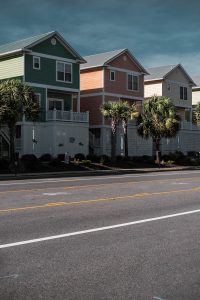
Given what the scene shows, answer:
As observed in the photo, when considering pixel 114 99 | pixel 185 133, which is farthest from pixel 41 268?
pixel 185 133

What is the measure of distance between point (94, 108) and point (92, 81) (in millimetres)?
2625

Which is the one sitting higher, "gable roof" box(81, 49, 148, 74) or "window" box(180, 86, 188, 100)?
"gable roof" box(81, 49, 148, 74)

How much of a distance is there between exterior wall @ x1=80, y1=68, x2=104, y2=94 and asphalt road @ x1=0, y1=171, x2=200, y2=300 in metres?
32.8

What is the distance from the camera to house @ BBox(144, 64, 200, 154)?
178 feet

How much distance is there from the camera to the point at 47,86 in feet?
135

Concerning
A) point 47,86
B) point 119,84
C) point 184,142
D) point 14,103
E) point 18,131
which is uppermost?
point 119,84

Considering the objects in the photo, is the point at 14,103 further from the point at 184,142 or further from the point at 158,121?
the point at 184,142

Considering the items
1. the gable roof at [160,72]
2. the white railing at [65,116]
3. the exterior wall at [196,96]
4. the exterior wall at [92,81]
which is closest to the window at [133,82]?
the exterior wall at [92,81]

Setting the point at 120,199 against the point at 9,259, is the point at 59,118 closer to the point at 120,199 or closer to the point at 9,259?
the point at 120,199

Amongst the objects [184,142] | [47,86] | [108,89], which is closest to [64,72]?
[47,86]

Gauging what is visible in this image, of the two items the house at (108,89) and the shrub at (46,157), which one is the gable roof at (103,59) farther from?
the shrub at (46,157)

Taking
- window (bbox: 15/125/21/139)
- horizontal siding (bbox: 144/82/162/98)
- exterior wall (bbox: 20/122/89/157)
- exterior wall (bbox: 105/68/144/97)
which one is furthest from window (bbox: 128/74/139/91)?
window (bbox: 15/125/21/139)

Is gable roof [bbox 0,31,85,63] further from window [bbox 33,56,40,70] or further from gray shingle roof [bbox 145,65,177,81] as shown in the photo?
gray shingle roof [bbox 145,65,177,81]

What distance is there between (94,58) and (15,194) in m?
34.3
